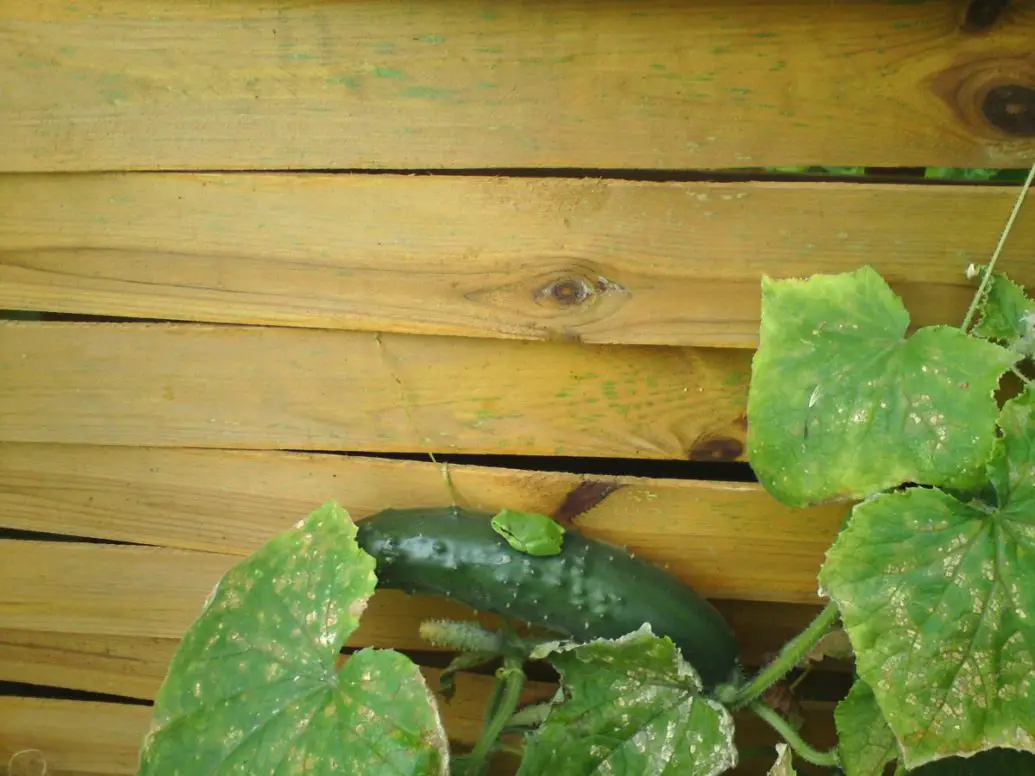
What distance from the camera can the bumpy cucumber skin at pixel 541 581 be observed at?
99 cm

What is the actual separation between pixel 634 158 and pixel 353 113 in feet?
0.91

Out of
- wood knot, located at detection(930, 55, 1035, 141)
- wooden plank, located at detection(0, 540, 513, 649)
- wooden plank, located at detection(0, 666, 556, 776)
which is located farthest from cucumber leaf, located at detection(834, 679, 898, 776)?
wooden plank, located at detection(0, 666, 556, 776)

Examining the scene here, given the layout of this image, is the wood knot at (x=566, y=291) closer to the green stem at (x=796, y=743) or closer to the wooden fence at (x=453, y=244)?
the wooden fence at (x=453, y=244)

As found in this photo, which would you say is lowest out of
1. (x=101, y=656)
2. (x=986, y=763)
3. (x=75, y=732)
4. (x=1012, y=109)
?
(x=75, y=732)

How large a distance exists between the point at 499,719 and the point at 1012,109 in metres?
0.79

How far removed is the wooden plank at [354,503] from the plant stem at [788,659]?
4.1 inches

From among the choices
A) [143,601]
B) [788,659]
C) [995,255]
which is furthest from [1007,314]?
[143,601]

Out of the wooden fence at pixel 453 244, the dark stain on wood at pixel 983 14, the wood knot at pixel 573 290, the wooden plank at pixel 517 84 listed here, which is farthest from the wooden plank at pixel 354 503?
the dark stain on wood at pixel 983 14

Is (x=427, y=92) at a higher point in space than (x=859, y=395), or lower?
higher

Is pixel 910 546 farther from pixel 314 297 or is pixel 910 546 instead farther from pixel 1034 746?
pixel 314 297

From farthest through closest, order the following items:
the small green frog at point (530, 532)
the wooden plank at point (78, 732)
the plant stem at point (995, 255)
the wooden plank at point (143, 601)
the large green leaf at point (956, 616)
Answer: the wooden plank at point (78, 732) → the wooden plank at point (143, 601) → the small green frog at point (530, 532) → the plant stem at point (995, 255) → the large green leaf at point (956, 616)

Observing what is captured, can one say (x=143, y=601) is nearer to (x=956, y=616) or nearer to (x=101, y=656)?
(x=101, y=656)

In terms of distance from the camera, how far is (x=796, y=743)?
3.14 feet

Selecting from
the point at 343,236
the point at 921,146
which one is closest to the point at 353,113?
the point at 343,236
